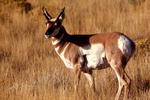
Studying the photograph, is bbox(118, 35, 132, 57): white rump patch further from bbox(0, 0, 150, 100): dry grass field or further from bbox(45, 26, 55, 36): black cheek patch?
bbox(45, 26, 55, 36): black cheek patch

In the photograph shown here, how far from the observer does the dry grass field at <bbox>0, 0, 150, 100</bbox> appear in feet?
21.3

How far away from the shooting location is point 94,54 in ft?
21.0

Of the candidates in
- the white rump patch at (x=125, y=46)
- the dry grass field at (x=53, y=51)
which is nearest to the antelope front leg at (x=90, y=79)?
the dry grass field at (x=53, y=51)

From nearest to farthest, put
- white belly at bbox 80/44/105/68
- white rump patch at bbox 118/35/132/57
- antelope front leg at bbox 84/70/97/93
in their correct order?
white rump patch at bbox 118/35/132/57 < white belly at bbox 80/44/105/68 < antelope front leg at bbox 84/70/97/93

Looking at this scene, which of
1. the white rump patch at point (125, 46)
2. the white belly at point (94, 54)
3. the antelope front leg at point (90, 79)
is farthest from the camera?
the antelope front leg at point (90, 79)

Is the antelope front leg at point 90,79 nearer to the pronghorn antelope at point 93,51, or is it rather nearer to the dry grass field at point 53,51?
the pronghorn antelope at point 93,51

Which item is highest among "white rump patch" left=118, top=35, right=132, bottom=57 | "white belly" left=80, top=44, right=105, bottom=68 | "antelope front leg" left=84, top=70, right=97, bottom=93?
"white rump patch" left=118, top=35, right=132, bottom=57

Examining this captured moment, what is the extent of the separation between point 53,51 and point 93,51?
366 cm

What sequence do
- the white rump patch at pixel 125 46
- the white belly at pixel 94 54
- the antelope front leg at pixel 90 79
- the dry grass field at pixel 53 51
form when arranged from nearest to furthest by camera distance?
the white rump patch at pixel 125 46 < the white belly at pixel 94 54 < the dry grass field at pixel 53 51 < the antelope front leg at pixel 90 79

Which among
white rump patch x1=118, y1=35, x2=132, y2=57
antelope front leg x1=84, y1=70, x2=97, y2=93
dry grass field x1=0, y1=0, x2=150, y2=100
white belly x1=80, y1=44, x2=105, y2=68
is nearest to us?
white rump patch x1=118, y1=35, x2=132, y2=57

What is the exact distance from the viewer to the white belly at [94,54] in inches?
250

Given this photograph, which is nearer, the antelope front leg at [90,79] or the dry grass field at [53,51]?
the dry grass field at [53,51]

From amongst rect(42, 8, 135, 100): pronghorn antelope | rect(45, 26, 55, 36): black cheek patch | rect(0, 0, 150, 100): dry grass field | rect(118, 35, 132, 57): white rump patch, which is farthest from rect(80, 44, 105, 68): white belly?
rect(45, 26, 55, 36): black cheek patch

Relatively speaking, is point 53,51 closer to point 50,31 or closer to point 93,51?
point 50,31
